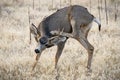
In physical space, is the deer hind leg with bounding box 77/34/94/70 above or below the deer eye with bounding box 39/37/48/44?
below

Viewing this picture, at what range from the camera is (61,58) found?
9.16 m

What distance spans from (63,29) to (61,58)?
1.15 metres

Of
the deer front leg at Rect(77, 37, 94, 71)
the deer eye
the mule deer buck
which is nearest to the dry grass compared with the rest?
the deer front leg at Rect(77, 37, 94, 71)

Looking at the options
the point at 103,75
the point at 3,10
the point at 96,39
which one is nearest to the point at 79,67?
the point at 103,75

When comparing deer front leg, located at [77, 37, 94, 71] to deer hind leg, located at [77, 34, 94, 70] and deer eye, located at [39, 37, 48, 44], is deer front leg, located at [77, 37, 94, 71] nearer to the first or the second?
deer hind leg, located at [77, 34, 94, 70]

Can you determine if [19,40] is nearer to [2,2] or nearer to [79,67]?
[79,67]

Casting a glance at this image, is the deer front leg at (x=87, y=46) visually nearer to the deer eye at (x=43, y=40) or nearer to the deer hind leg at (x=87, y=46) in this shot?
the deer hind leg at (x=87, y=46)

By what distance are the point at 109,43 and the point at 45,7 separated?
7.30m

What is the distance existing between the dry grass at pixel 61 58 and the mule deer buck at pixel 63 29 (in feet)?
0.96

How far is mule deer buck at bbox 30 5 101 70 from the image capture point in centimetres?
778

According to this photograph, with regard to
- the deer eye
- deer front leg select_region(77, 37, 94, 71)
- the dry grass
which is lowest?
the dry grass

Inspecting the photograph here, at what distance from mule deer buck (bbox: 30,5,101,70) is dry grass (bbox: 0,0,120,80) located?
291 millimetres

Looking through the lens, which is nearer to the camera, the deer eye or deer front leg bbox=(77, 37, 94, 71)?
the deer eye

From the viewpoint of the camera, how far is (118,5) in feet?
59.2
